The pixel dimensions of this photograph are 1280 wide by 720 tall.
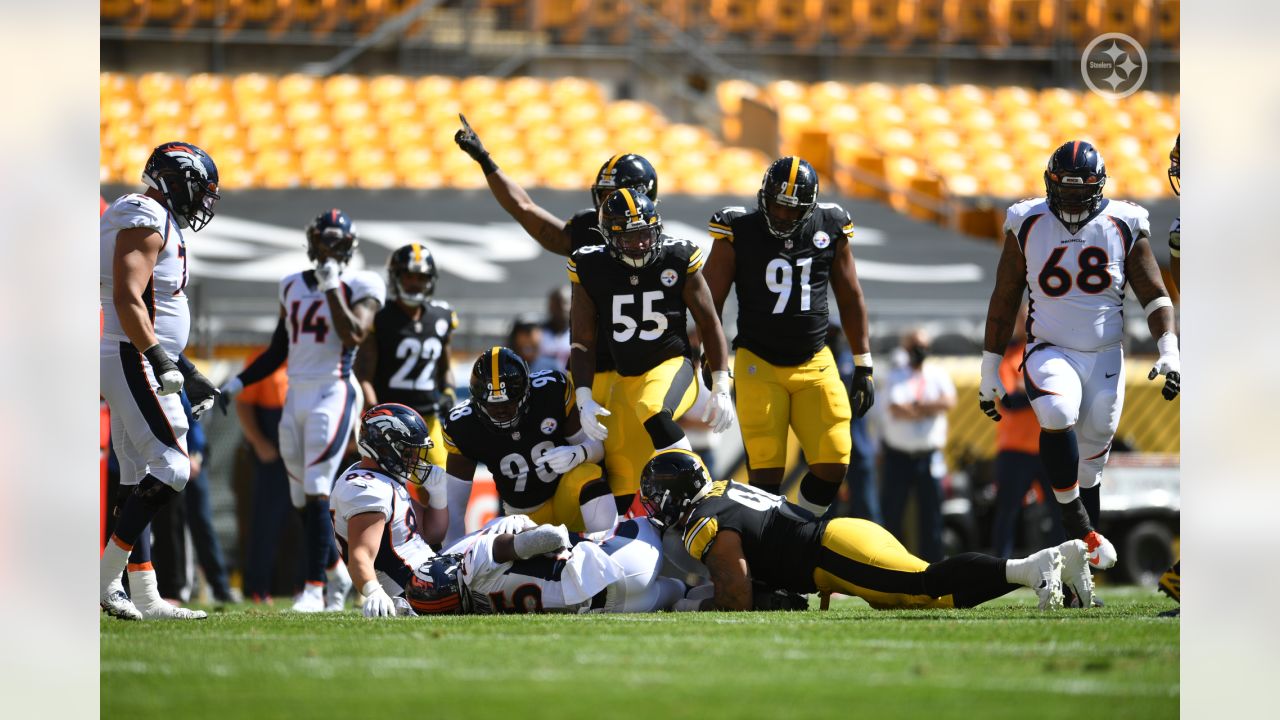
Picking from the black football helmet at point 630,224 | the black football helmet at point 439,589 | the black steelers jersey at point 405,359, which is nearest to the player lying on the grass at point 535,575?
the black football helmet at point 439,589

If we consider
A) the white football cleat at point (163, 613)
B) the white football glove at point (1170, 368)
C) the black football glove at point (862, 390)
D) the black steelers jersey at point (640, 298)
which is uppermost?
the black steelers jersey at point (640, 298)

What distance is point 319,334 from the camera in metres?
7.32

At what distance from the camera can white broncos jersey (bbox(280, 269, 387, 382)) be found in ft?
24.0

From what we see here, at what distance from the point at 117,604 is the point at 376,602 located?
96cm

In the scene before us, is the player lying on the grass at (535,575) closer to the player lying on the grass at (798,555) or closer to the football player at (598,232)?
the player lying on the grass at (798,555)

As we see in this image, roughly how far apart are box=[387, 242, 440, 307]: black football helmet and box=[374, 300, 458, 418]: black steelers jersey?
0.08 metres

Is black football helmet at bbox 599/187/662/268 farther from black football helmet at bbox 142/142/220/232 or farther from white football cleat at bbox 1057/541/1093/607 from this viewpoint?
white football cleat at bbox 1057/541/1093/607

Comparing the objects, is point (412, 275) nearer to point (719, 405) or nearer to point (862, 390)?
point (719, 405)

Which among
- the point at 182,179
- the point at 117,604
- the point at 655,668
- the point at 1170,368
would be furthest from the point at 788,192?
the point at 117,604

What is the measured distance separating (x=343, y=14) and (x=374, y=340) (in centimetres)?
1209

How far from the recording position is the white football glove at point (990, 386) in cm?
625

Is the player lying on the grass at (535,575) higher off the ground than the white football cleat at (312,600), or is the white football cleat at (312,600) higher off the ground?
the player lying on the grass at (535,575)

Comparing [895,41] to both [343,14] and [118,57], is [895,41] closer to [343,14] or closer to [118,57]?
[343,14]
